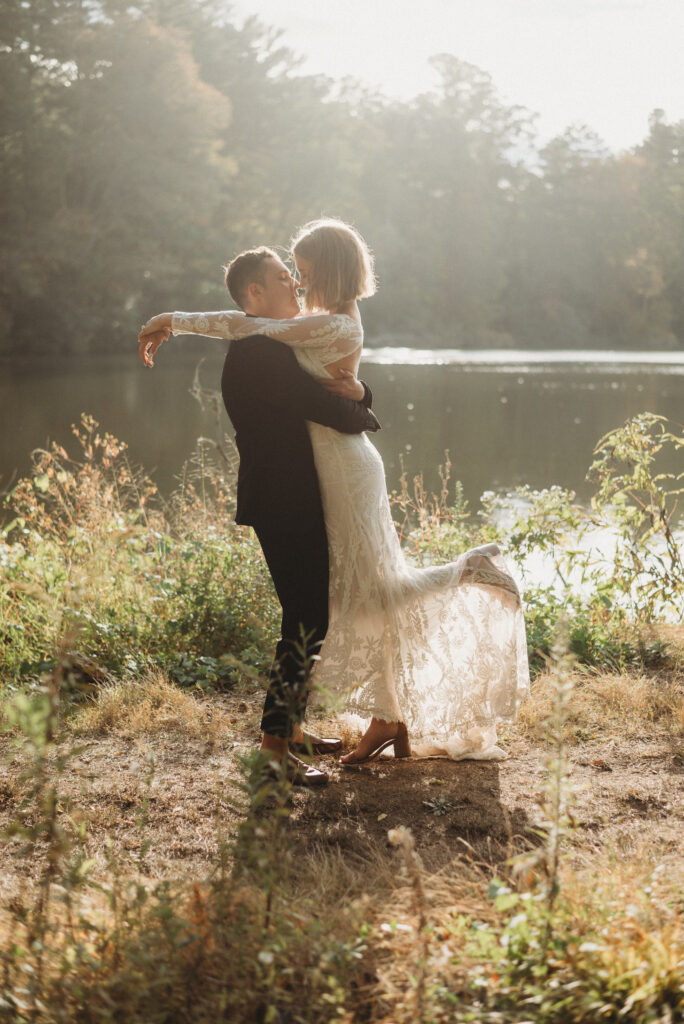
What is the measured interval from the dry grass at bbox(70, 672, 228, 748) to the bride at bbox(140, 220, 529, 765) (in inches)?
26.4

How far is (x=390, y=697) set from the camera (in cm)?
328

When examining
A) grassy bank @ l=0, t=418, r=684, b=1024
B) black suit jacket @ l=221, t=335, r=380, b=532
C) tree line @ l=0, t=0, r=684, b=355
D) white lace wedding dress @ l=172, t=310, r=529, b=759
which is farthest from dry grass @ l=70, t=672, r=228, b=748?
tree line @ l=0, t=0, r=684, b=355

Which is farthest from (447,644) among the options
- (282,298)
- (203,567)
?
(203,567)

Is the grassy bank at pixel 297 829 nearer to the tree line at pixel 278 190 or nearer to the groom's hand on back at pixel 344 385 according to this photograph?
the groom's hand on back at pixel 344 385

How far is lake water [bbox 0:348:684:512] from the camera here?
13.5 metres

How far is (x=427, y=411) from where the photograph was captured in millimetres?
19250

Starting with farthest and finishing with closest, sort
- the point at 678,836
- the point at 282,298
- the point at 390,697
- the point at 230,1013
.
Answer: the point at 390,697
the point at 282,298
the point at 678,836
the point at 230,1013

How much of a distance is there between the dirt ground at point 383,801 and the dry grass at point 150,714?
50 mm

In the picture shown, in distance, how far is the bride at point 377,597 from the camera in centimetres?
301

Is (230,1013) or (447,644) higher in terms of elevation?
(447,644)

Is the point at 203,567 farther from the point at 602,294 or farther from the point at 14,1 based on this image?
the point at 602,294

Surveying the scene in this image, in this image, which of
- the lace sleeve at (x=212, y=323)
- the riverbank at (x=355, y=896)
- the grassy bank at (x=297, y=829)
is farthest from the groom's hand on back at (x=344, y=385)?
the riverbank at (x=355, y=896)

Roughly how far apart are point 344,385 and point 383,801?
1379 millimetres

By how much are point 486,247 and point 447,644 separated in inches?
2231
